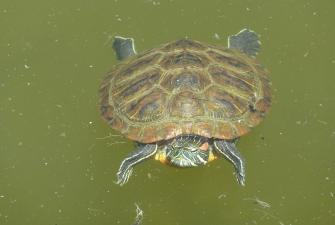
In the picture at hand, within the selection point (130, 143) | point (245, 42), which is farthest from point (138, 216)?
point (245, 42)

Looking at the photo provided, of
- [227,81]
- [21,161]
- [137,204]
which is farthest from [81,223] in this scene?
[227,81]

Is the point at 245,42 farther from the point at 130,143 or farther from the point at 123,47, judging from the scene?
the point at 130,143

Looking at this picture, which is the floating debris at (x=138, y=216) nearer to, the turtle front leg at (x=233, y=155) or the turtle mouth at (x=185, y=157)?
the turtle mouth at (x=185, y=157)

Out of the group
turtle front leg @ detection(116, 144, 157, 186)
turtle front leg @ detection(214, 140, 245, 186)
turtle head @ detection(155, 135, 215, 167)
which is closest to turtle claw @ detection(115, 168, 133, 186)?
turtle front leg @ detection(116, 144, 157, 186)

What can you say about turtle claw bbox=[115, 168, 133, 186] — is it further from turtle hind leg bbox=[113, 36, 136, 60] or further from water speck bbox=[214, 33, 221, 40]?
water speck bbox=[214, 33, 221, 40]

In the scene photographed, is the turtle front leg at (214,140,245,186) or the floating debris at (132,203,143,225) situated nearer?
the turtle front leg at (214,140,245,186)

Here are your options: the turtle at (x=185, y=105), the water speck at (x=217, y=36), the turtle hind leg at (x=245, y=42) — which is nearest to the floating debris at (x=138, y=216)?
the turtle at (x=185, y=105)
